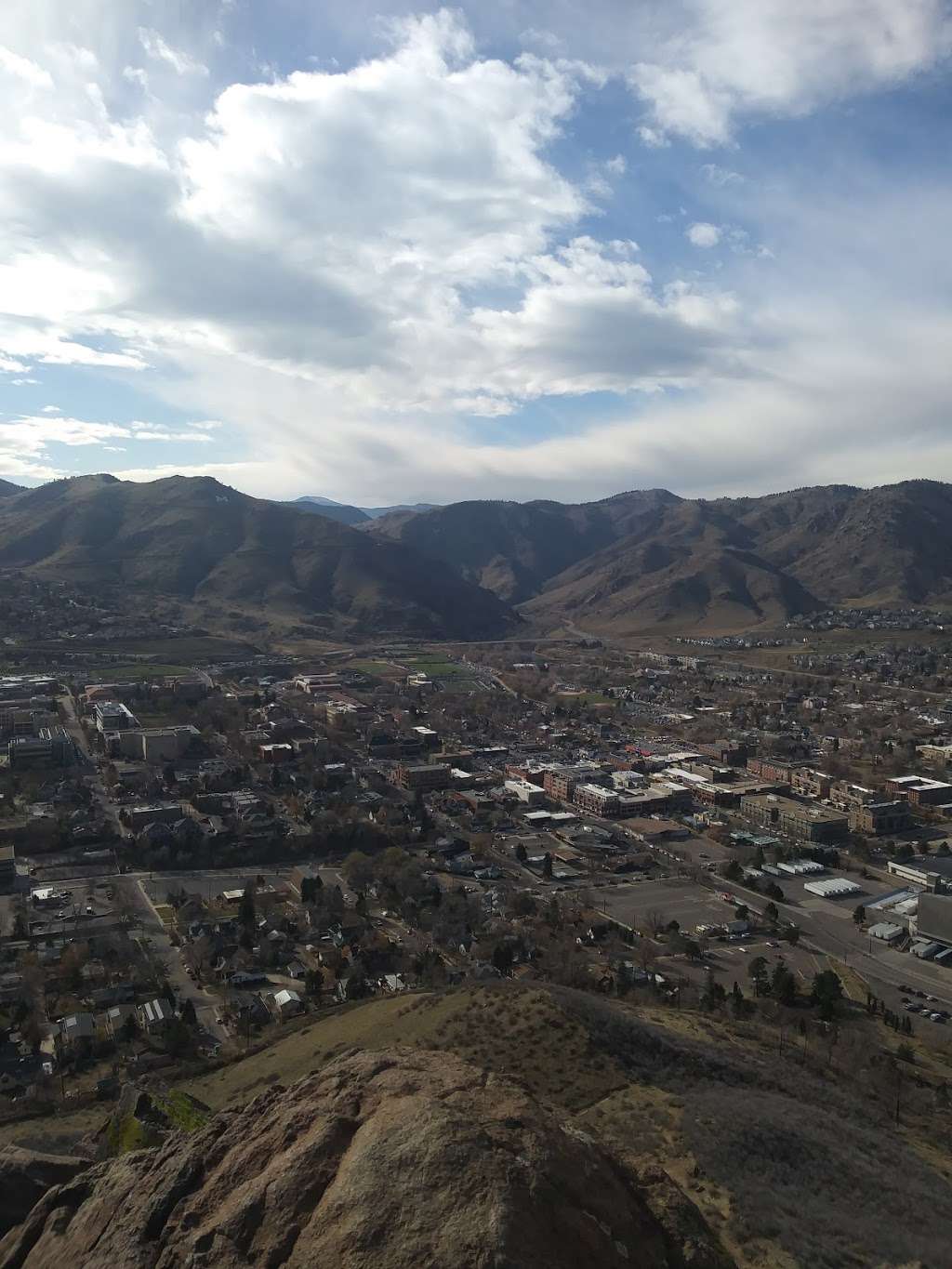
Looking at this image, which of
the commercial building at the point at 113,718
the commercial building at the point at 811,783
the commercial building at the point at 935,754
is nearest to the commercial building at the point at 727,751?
the commercial building at the point at 811,783

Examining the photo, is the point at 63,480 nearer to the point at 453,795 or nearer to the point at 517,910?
the point at 453,795

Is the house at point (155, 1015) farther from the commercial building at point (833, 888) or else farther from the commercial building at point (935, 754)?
the commercial building at point (935, 754)

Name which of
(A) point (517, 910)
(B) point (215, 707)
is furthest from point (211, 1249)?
(B) point (215, 707)

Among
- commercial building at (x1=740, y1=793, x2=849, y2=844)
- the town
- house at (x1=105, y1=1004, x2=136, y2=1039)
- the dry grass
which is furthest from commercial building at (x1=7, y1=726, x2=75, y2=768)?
commercial building at (x1=740, y1=793, x2=849, y2=844)

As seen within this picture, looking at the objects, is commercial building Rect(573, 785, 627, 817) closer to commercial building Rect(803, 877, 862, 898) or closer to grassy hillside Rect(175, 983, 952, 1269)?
commercial building Rect(803, 877, 862, 898)

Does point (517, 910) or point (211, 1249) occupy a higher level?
point (211, 1249)

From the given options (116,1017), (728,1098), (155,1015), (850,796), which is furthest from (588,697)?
(728,1098)
